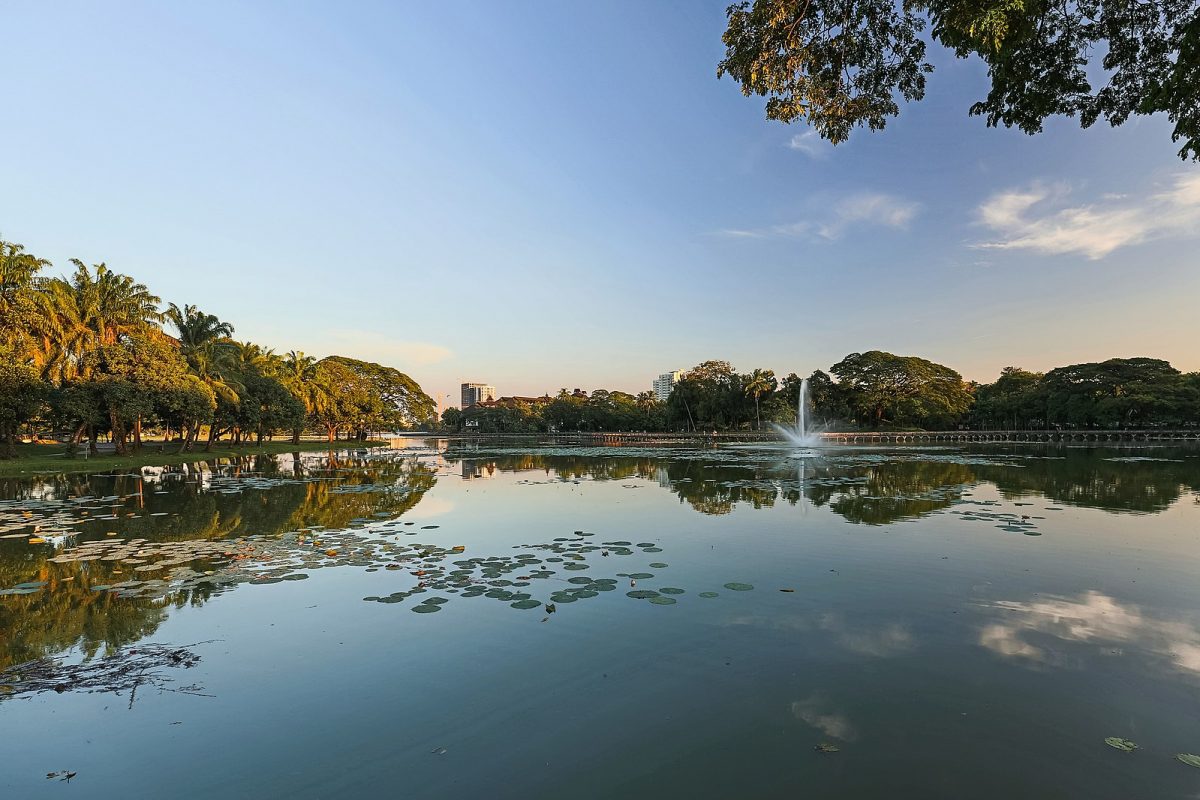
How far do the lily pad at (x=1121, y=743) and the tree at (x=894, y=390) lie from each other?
8272cm

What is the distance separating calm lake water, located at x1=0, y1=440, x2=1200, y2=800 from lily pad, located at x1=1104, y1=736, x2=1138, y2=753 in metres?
0.09

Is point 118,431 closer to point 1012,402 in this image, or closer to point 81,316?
point 81,316

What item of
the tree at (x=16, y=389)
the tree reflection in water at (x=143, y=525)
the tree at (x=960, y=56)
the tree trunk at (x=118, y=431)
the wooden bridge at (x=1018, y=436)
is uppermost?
the tree at (x=960, y=56)

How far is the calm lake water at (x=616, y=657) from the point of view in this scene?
369 centimetres

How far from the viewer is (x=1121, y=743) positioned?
3914 millimetres

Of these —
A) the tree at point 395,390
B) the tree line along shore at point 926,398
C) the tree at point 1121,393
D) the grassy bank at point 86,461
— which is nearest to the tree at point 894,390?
the tree line along shore at point 926,398

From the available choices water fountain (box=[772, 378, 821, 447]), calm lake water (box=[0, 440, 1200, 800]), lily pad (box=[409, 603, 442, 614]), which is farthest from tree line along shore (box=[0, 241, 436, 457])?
water fountain (box=[772, 378, 821, 447])

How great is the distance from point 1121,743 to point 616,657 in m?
3.81

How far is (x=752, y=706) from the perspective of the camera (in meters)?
4.45

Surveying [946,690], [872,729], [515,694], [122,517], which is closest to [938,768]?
[872,729]

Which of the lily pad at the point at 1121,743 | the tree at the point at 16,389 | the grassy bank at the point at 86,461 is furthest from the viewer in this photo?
the grassy bank at the point at 86,461

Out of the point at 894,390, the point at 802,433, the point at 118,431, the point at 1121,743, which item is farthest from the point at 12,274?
the point at 894,390

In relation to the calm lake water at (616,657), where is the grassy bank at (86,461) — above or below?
above

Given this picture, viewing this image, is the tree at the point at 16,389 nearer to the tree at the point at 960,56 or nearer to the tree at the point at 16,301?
the tree at the point at 16,301
